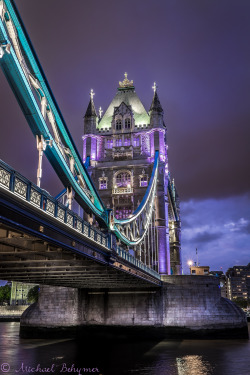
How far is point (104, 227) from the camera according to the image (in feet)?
69.9

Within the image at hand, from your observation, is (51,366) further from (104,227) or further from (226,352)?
(226,352)

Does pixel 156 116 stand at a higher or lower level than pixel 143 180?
higher

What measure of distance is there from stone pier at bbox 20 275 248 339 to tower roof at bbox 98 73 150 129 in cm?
2973

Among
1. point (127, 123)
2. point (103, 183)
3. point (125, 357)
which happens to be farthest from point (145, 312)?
point (127, 123)

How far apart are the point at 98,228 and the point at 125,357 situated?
32.0 feet

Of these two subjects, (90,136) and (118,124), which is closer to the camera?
(90,136)

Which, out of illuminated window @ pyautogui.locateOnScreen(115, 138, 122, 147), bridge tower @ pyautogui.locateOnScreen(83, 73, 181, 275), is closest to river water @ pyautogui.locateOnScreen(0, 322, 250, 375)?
bridge tower @ pyautogui.locateOnScreen(83, 73, 181, 275)

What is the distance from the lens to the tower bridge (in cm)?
1298

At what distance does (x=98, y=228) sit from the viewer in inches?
910

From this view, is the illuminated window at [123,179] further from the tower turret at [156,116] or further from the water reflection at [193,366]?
the water reflection at [193,366]

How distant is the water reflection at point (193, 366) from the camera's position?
20586mm

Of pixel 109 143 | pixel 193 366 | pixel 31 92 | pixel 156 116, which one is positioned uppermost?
pixel 156 116

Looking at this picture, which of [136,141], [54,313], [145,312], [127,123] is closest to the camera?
[145,312]

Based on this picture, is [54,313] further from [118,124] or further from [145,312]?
[118,124]
